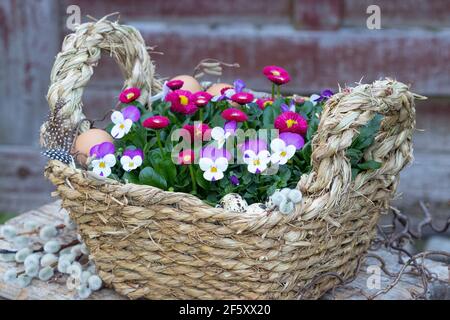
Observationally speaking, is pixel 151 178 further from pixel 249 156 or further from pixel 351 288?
pixel 351 288

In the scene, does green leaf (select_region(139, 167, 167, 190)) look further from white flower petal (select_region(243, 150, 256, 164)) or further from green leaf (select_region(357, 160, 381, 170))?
green leaf (select_region(357, 160, 381, 170))

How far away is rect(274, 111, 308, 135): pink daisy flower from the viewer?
1.30 m

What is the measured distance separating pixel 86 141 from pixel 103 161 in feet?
0.29

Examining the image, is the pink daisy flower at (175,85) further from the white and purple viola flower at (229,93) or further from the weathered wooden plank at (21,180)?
the weathered wooden plank at (21,180)

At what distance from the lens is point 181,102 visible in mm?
1418

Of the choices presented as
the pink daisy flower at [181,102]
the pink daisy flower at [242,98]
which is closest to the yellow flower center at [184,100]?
the pink daisy flower at [181,102]

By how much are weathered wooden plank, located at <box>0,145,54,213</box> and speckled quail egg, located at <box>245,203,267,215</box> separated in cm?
182

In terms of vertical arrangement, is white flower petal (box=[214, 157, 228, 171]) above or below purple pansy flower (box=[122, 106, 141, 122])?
below

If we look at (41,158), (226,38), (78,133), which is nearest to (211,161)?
(78,133)

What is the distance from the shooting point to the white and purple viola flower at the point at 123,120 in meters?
1.39

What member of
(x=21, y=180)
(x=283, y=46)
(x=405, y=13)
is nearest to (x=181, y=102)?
(x=283, y=46)

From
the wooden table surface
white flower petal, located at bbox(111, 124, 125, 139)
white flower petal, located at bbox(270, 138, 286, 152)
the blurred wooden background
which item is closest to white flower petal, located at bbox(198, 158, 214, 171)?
white flower petal, located at bbox(270, 138, 286, 152)

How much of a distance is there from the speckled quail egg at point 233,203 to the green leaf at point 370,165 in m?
0.22
